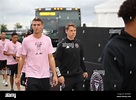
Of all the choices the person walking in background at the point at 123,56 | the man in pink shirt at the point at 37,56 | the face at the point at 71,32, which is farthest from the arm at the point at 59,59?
the person walking in background at the point at 123,56

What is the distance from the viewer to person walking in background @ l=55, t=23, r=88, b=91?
7.74 feet

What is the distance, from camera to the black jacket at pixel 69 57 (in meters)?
2.37

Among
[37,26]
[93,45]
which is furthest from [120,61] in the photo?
[93,45]

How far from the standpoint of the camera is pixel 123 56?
3.15 feet

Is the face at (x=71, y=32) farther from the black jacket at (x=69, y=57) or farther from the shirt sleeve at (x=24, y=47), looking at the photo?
the shirt sleeve at (x=24, y=47)

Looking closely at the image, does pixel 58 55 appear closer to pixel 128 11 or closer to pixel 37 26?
pixel 37 26

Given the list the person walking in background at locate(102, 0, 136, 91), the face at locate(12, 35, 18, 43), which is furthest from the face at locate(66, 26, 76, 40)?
the person walking in background at locate(102, 0, 136, 91)

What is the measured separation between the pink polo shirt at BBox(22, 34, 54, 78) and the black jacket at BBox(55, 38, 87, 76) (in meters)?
0.35

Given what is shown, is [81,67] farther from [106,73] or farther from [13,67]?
[106,73]

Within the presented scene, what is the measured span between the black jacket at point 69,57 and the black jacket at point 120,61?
1.37 m

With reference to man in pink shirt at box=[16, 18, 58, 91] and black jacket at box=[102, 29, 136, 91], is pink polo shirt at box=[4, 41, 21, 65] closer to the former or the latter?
man in pink shirt at box=[16, 18, 58, 91]

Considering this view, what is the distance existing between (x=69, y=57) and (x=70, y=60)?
0.02 m

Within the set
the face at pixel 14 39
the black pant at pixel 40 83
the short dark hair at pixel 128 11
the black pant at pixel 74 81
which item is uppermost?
the short dark hair at pixel 128 11

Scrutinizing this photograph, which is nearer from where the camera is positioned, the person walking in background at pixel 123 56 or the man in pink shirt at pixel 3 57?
the person walking in background at pixel 123 56
